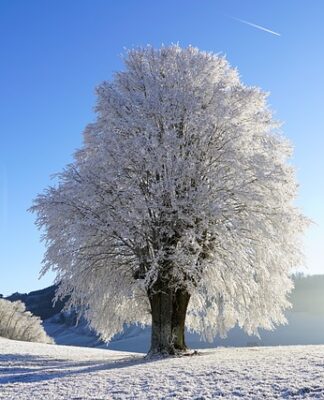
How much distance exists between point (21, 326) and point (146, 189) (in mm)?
54316

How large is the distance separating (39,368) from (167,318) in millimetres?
5410

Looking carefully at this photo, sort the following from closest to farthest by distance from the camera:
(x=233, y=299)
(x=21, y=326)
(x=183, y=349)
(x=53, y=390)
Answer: (x=53, y=390) → (x=183, y=349) → (x=233, y=299) → (x=21, y=326)

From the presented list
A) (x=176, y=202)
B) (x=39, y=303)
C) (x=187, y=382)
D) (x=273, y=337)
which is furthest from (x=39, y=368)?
(x=39, y=303)

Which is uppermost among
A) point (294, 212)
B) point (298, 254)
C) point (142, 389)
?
point (294, 212)

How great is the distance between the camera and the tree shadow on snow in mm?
15852

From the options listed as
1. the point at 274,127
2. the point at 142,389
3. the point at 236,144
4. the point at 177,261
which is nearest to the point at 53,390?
the point at 142,389

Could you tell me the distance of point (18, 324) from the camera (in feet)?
221

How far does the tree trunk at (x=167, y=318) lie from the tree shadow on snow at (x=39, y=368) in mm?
1032

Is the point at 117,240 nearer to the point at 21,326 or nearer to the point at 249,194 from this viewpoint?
the point at 249,194

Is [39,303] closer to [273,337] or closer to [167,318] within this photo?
[273,337]

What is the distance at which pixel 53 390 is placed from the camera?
42.9ft

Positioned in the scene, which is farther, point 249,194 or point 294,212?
point 294,212

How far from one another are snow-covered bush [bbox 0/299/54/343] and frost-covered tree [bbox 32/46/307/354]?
47.4 meters

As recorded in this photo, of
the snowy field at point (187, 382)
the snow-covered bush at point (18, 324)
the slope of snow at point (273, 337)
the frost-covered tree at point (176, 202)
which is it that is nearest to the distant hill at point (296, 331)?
the slope of snow at point (273, 337)
